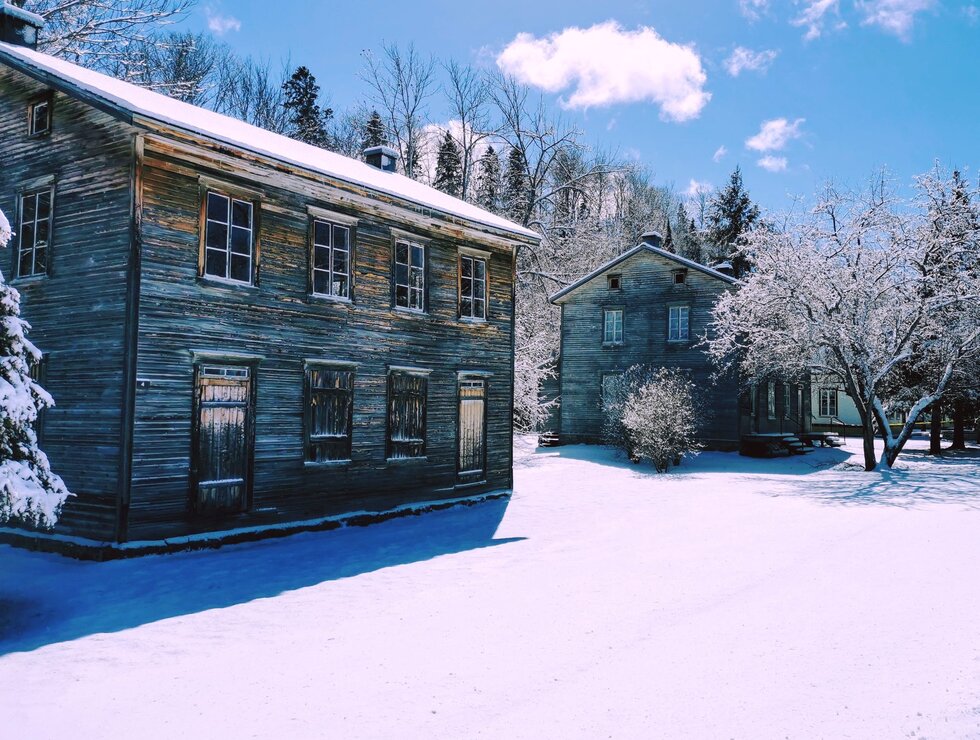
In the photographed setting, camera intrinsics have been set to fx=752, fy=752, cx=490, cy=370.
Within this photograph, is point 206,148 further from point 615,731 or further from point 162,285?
point 615,731

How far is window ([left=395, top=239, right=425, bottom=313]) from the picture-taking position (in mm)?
16984

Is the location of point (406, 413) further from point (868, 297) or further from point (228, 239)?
point (868, 297)

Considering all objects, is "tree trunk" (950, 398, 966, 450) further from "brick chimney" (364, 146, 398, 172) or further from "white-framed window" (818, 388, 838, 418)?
"brick chimney" (364, 146, 398, 172)

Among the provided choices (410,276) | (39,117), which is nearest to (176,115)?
(39,117)

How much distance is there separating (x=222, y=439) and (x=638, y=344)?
22.8 meters

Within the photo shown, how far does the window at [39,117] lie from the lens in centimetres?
1323

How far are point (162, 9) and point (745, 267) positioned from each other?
30.9 metres

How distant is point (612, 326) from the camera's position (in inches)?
1330

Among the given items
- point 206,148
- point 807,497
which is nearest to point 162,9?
point 206,148

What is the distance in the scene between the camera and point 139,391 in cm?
1188

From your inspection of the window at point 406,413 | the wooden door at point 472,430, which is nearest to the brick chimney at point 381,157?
the wooden door at point 472,430

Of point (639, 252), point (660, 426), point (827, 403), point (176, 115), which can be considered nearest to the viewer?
point (176, 115)

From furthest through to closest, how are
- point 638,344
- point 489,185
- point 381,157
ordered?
1. point 489,185
2. point 638,344
3. point 381,157

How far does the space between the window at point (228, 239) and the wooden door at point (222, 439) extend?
1707mm
